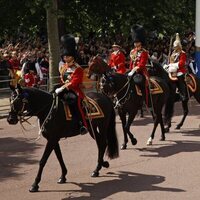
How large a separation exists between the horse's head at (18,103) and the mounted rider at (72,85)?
2.17ft

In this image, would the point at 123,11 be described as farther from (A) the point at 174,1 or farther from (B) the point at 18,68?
(B) the point at 18,68

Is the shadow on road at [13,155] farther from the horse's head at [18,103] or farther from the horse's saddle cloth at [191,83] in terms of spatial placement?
the horse's saddle cloth at [191,83]

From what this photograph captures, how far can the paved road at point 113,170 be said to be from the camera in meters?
8.24

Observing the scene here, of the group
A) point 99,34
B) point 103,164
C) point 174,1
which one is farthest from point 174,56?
point 99,34

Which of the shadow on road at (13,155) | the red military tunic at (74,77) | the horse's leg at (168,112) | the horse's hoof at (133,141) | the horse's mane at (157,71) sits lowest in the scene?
the shadow on road at (13,155)

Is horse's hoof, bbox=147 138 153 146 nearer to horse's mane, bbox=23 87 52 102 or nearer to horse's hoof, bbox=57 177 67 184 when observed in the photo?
horse's hoof, bbox=57 177 67 184

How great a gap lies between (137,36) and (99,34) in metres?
14.5

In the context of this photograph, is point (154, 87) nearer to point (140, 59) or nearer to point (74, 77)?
point (140, 59)

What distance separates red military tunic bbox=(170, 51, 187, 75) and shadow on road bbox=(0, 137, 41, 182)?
4511mm

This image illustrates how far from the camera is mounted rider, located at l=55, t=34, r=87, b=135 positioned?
8.89 meters

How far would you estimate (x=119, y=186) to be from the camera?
8.66 meters

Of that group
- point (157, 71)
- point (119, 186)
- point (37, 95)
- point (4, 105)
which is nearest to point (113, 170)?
point (119, 186)

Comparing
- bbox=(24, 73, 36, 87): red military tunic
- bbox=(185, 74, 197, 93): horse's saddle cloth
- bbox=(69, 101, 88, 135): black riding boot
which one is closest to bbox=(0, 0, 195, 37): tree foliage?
bbox=(24, 73, 36, 87): red military tunic

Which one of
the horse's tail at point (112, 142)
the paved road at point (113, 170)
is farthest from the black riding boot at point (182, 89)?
the horse's tail at point (112, 142)
